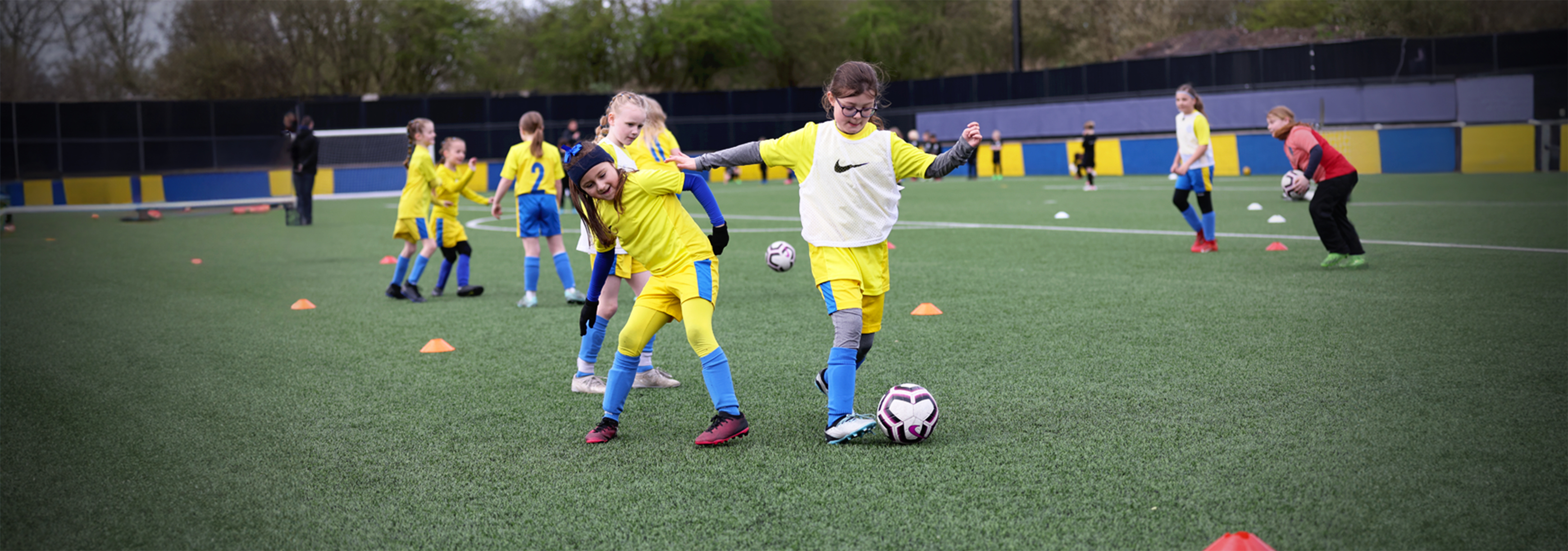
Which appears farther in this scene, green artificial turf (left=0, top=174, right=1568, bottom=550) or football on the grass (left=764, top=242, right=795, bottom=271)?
football on the grass (left=764, top=242, right=795, bottom=271)

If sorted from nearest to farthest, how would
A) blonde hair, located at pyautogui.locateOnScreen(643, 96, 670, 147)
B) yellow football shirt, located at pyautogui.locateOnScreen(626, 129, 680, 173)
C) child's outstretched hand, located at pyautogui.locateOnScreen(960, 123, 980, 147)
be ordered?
1. child's outstretched hand, located at pyautogui.locateOnScreen(960, 123, 980, 147)
2. yellow football shirt, located at pyautogui.locateOnScreen(626, 129, 680, 173)
3. blonde hair, located at pyautogui.locateOnScreen(643, 96, 670, 147)

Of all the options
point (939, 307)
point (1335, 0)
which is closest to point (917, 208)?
point (939, 307)

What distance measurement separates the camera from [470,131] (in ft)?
128

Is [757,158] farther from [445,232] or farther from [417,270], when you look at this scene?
[417,270]

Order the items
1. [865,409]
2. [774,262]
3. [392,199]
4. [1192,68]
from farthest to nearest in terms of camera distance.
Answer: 1. [1192,68]
2. [392,199]
3. [774,262]
4. [865,409]

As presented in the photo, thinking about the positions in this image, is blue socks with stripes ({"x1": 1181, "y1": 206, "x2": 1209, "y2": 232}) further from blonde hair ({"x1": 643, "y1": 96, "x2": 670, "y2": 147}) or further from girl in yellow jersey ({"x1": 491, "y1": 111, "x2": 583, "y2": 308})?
blonde hair ({"x1": 643, "y1": 96, "x2": 670, "y2": 147})

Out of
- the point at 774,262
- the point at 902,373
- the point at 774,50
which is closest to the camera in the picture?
the point at 902,373

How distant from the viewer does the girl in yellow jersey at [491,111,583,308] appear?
27.0ft

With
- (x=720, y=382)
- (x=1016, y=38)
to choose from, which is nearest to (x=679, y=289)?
(x=720, y=382)

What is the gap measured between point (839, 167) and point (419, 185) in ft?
19.1

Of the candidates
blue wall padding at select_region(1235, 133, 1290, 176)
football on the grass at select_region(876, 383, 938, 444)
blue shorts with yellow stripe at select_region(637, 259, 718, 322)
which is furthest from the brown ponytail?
blue wall padding at select_region(1235, 133, 1290, 176)

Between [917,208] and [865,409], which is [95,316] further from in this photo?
[917,208]

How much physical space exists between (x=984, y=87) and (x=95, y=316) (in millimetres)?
35778

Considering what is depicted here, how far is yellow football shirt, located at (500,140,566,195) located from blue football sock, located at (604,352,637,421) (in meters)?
4.10
